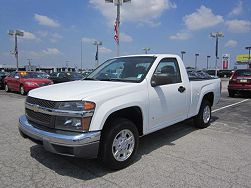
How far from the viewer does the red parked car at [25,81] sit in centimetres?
A: 1562

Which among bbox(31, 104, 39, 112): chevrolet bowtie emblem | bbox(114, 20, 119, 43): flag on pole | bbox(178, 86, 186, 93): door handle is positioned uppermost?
bbox(114, 20, 119, 43): flag on pole

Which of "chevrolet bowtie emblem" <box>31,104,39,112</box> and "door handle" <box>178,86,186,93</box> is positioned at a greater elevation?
"door handle" <box>178,86,186,93</box>

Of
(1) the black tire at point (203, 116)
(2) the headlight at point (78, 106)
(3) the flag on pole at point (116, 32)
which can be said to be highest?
(3) the flag on pole at point (116, 32)

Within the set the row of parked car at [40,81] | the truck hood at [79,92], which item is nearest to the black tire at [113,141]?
the truck hood at [79,92]

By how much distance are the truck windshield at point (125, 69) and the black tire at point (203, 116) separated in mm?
2435

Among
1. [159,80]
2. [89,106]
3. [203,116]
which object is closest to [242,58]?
[203,116]

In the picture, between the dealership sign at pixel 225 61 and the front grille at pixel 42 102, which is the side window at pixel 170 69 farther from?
the dealership sign at pixel 225 61

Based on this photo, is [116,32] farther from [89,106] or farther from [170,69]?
[89,106]

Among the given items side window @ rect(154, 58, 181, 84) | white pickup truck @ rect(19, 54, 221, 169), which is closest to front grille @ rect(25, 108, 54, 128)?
white pickup truck @ rect(19, 54, 221, 169)

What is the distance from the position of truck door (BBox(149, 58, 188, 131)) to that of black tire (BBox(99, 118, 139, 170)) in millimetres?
581

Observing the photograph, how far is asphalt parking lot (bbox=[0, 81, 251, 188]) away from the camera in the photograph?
3.63m

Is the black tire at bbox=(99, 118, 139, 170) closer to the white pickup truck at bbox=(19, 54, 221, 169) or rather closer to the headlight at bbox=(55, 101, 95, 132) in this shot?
the white pickup truck at bbox=(19, 54, 221, 169)

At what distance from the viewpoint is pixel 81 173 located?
392 centimetres

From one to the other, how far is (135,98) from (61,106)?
4.03 ft
